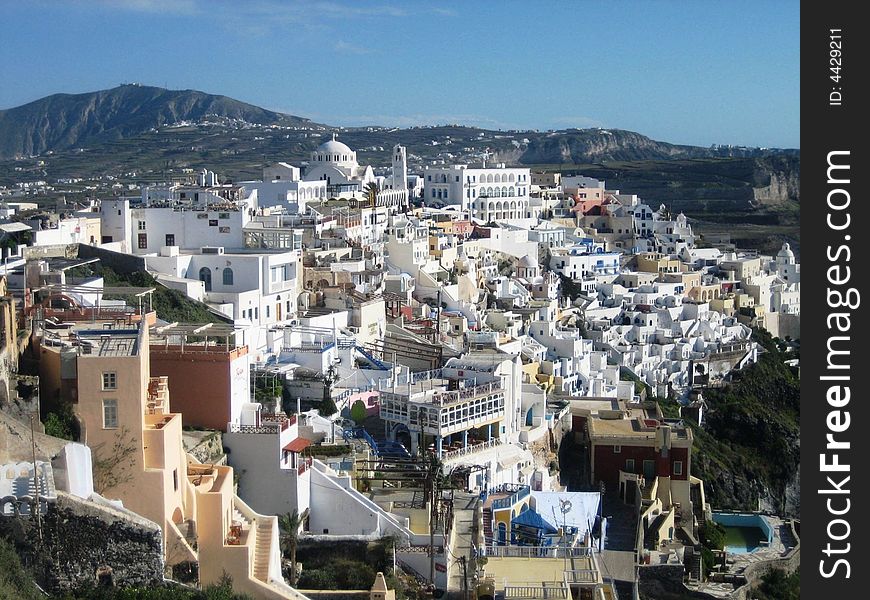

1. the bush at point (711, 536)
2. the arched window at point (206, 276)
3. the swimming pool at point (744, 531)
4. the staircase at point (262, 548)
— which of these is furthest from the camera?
the arched window at point (206, 276)

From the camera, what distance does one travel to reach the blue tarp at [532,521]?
15.4 metres

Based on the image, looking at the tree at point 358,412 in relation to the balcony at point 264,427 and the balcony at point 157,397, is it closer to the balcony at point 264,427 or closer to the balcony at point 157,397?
the balcony at point 264,427

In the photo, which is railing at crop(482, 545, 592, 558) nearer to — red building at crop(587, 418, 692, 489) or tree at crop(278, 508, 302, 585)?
tree at crop(278, 508, 302, 585)

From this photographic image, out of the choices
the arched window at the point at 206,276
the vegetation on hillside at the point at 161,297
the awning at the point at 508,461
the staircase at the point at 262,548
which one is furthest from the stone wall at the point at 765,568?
the arched window at the point at 206,276

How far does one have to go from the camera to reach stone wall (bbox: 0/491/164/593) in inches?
387

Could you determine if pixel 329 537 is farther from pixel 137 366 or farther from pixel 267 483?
pixel 137 366

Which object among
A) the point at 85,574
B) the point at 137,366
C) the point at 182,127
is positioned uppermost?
the point at 182,127

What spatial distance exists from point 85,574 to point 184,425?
172 inches

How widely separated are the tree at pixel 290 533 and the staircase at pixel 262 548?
0.48m

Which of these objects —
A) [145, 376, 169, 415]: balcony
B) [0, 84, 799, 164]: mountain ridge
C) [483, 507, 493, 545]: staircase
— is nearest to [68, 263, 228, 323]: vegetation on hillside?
[145, 376, 169, 415]: balcony

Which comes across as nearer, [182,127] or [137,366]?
[137,366]

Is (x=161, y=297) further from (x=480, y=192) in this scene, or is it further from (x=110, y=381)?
(x=480, y=192)

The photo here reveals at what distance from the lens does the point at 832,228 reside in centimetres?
905

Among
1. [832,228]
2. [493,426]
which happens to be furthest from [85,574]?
[493,426]
